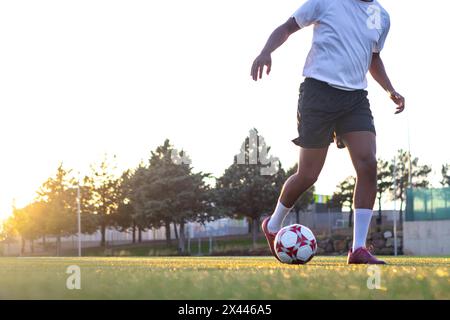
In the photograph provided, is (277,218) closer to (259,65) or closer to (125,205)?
(259,65)

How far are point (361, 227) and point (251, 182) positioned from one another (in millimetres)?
51904

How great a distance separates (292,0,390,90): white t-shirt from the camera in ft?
20.2

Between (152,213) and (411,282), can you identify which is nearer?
(411,282)

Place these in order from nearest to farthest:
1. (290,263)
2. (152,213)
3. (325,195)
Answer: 1. (290,263)
2. (152,213)
3. (325,195)

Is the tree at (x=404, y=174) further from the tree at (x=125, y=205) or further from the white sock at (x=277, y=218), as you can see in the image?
the white sock at (x=277, y=218)

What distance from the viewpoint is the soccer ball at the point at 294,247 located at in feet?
21.2

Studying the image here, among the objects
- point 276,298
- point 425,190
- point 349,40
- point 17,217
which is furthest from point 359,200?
point 17,217

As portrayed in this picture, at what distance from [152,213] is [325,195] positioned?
1324 inches

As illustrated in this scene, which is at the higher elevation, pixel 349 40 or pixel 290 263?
pixel 349 40

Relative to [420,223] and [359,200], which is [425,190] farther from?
[359,200]

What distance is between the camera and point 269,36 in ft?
19.9

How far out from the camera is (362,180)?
20.5 ft

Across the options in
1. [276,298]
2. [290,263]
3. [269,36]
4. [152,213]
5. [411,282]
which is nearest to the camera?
[276,298]

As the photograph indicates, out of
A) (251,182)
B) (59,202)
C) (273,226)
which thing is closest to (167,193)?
(251,182)
